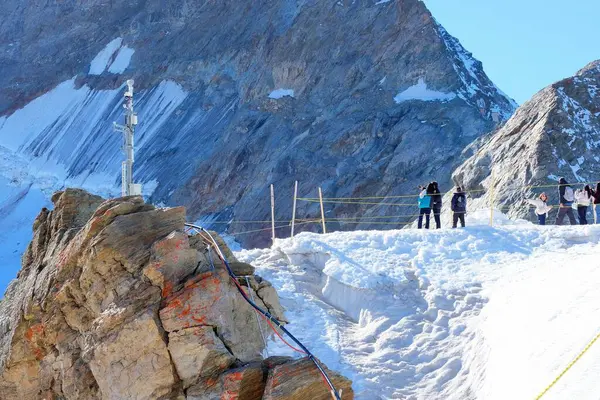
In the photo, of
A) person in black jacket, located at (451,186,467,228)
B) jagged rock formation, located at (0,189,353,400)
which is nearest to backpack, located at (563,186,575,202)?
person in black jacket, located at (451,186,467,228)

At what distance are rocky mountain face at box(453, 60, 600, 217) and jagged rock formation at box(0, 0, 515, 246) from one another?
6.37 meters

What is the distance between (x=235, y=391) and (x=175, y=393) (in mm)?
884

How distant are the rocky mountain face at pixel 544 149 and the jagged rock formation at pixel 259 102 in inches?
251

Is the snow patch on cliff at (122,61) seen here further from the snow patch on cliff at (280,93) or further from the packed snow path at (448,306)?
the packed snow path at (448,306)

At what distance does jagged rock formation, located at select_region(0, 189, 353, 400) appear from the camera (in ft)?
28.4

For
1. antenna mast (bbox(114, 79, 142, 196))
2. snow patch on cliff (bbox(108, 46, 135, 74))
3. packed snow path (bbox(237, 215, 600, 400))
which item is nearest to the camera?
packed snow path (bbox(237, 215, 600, 400))

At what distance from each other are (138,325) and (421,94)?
3308 cm

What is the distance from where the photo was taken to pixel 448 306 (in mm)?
11336

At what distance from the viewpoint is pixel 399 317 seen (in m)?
11.4

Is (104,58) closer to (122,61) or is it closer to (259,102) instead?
(122,61)

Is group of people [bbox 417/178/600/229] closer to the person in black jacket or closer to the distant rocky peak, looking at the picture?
the person in black jacket

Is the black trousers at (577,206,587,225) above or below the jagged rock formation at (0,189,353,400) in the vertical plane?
above

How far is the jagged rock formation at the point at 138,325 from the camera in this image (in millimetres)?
8648

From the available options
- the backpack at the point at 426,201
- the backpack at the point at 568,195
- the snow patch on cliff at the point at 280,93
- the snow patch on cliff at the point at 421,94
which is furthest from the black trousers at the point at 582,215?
the snow patch on cliff at the point at 280,93
